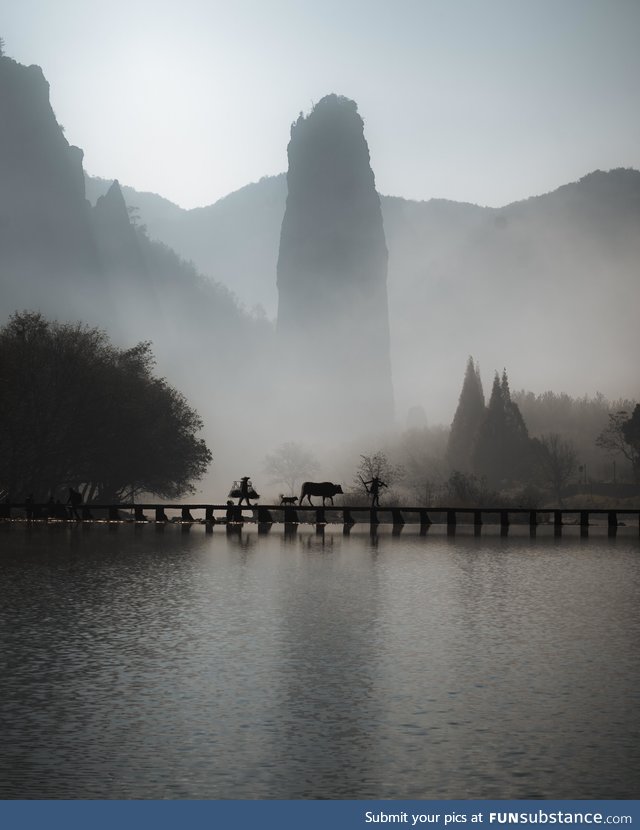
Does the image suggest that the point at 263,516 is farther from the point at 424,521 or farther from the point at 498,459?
the point at 498,459

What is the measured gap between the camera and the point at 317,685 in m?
13.1

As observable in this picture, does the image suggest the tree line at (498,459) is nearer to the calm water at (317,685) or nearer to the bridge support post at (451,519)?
the bridge support post at (451,519)

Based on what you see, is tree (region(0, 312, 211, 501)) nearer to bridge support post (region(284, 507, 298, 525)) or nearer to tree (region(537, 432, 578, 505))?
bridge support post (region(284, 507, 298, 525))

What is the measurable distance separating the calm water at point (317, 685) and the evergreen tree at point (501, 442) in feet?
471

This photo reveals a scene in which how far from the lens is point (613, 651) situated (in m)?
15.8

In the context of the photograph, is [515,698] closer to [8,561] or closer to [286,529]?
[8,561]

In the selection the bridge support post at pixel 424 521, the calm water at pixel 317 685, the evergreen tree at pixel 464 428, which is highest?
the evergreen tree at pixel 464 428

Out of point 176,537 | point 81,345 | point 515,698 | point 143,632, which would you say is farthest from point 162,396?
point 515,698

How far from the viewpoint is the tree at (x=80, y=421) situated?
2795 inches

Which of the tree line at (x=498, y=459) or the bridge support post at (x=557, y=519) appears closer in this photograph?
the bridge support post at (x=557, y=519)

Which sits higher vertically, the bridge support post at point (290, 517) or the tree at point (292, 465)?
the tree at point (292, 465)

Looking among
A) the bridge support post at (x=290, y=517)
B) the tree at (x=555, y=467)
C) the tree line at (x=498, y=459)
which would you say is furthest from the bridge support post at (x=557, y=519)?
the tree at (x=555, y=467)

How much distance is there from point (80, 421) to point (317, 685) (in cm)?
6222

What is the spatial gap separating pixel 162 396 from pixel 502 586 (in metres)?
61.1
